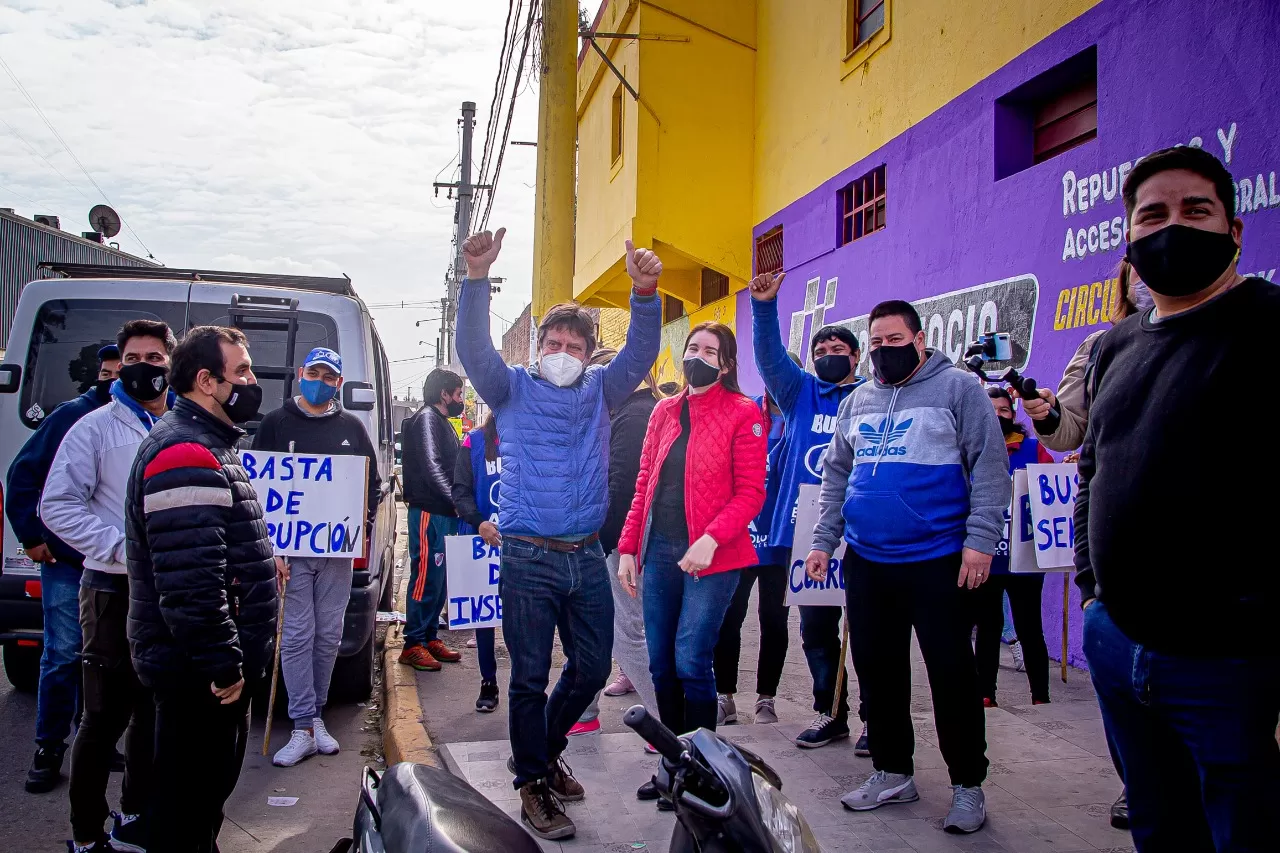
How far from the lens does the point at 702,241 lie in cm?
1249

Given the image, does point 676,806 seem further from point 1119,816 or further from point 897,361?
point 1119,816

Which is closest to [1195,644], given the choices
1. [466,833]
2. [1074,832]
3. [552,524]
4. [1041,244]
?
[466,833]

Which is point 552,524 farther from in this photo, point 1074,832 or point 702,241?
point 702,241

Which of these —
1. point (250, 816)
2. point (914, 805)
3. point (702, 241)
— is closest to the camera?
point (914, 805)

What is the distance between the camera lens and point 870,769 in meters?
4.11

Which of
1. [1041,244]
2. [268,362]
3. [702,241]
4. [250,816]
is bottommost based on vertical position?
[250,816]

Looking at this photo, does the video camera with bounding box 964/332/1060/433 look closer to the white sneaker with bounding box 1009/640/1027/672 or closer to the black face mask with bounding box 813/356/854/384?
the black face mask with bounding box 813/356/854/384

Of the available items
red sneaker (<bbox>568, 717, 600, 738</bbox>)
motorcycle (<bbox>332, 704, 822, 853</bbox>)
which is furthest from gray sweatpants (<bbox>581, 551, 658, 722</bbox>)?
motorcycle (<bbox>332, 704, 822, 853</bbox>)

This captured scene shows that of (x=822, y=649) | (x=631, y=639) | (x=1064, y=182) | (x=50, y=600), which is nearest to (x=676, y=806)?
(x=631, y=639)

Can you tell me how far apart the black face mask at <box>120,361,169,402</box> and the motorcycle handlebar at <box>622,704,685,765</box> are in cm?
311

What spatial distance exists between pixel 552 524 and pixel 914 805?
1835mm

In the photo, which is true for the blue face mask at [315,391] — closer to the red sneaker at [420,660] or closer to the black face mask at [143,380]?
the black face mask at [143,380]

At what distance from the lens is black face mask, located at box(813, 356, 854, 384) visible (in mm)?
4746

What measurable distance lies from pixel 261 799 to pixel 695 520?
2494 millimetres
